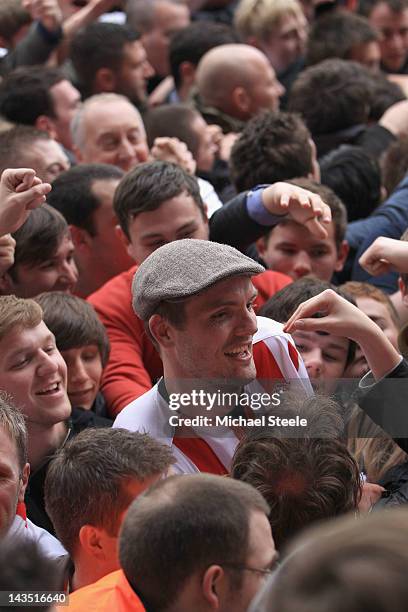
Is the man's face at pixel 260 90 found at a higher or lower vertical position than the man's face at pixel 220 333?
lower

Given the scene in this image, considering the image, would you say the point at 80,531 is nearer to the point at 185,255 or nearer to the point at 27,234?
the point at 185,255

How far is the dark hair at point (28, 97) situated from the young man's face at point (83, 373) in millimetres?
2859

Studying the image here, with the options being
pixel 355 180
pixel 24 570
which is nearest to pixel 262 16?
pixel 355 180

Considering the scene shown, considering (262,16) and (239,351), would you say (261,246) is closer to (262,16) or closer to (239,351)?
(239,351)

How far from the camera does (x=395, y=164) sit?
235 inches

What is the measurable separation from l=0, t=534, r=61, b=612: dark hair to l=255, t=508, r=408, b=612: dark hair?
525 mm

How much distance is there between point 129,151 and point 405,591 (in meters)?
4.78

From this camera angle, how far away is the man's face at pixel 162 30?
29.1 ft

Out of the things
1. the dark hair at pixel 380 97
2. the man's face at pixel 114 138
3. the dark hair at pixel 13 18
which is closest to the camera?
the man's face at pixel 114 138

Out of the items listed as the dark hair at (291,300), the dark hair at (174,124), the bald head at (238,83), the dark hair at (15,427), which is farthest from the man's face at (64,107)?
the dark hair at (15,427)

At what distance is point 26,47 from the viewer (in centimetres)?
803

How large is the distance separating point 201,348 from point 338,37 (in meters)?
5.01

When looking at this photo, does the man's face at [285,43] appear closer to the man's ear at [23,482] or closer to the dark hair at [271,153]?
the dark hair at [271,153]

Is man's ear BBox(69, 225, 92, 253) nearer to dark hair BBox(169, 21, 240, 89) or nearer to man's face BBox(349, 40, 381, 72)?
dark hair BBox(169, 21, 240, 89)
